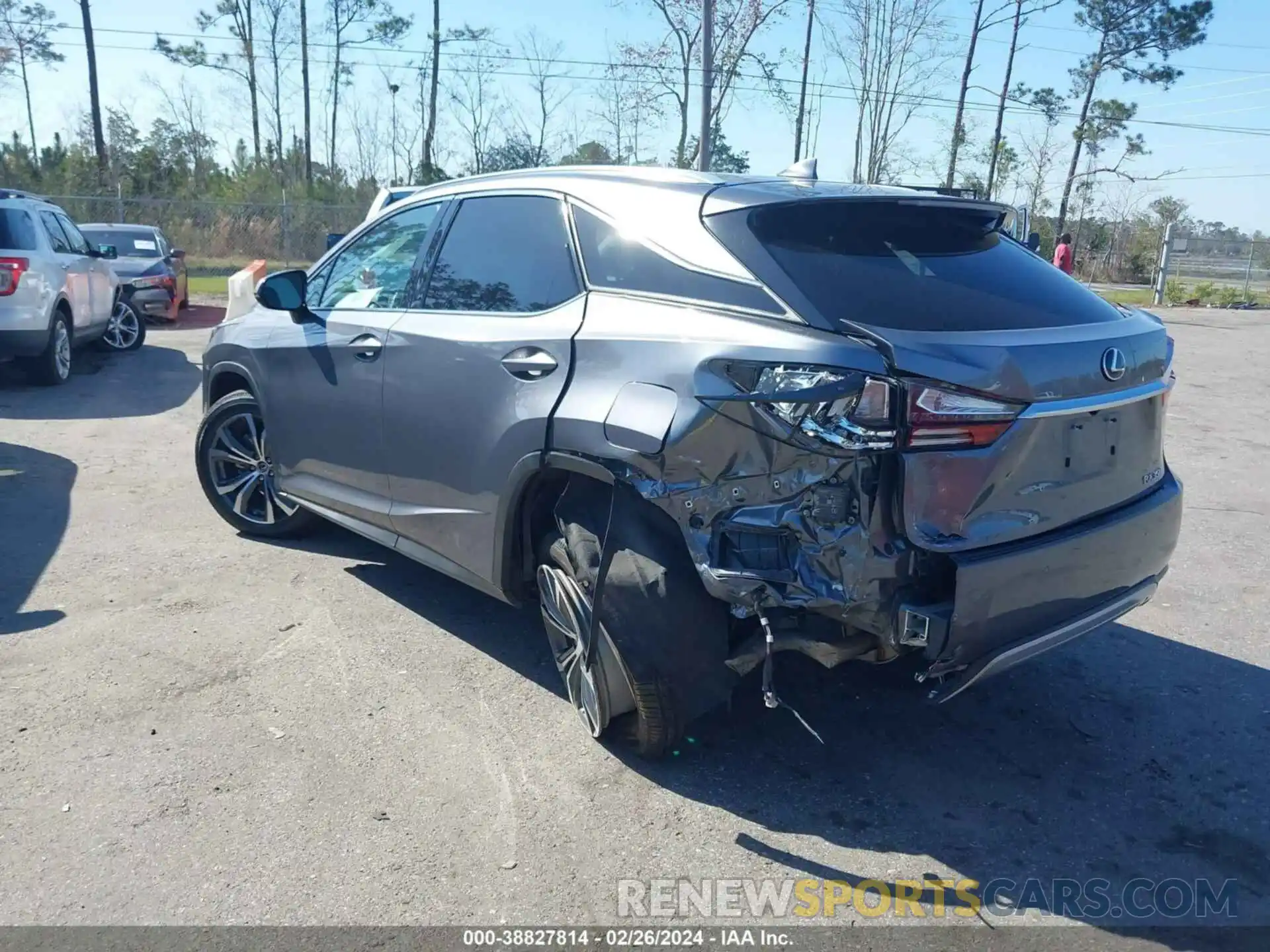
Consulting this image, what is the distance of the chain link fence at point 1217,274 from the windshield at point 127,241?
23442mm

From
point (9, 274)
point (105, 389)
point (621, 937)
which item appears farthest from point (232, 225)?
point (621, 937)

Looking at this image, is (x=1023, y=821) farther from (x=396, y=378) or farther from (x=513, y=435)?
(x=396, y=378)

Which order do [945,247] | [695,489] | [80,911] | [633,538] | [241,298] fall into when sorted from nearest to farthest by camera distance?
[80,911] < [695,489] < [633,538] < [945,247] < [241,298]

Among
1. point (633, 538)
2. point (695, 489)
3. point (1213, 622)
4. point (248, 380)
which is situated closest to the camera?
point (695, 489)

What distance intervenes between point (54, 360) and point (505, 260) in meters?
7.94

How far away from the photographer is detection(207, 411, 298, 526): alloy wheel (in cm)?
555

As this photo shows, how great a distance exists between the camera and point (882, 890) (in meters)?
2.88

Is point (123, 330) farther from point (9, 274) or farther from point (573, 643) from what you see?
point (573, 643)

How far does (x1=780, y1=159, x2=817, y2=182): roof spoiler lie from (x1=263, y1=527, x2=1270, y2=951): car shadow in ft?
6.38

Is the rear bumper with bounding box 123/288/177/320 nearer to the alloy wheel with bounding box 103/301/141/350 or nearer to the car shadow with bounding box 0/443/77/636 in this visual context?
the alloy wheel with bounding box 103/301/141/350

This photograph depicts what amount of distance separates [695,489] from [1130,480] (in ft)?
4.89

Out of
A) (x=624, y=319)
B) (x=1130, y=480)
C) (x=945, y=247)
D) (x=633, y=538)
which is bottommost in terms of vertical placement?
(x=633, y=538)

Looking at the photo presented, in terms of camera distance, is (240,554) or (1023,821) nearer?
(1023,821)

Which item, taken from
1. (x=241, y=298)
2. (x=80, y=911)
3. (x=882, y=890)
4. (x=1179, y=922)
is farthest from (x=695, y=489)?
(x=241, y=298)
